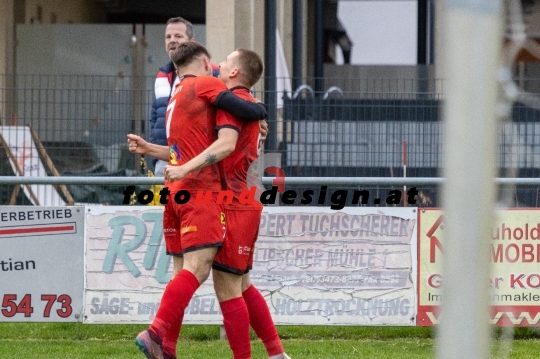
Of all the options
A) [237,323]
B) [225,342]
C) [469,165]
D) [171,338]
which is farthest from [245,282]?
[469,165]

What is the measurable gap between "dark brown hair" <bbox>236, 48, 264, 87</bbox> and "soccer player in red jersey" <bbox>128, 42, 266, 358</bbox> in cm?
21

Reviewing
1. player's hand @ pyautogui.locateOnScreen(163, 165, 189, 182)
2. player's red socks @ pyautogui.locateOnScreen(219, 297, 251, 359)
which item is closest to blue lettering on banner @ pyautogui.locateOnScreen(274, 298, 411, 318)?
player's red socks @ pyautogui.locateOnScreen(219, 297, 251, 359)

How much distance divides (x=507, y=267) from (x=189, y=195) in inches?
122

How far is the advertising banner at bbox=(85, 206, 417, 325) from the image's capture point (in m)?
7.56

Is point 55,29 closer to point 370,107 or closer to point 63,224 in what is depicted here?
point 370,107

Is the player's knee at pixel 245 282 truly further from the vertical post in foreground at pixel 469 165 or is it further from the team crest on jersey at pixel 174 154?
the vertical post in foreground at pixel 469 165

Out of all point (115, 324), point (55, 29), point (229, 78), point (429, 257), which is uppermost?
point (55, 29)

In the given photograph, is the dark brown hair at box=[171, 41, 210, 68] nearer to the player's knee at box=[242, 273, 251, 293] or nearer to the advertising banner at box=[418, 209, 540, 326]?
the player's knee at box=[242, 273, 251, 293]

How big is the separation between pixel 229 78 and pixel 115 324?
2.80 m

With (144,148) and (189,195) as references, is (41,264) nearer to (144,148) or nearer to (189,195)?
(144,148)

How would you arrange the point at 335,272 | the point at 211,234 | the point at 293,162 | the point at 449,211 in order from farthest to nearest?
1. the point at 293,162
2. the point at 335,272
3. the point at 211,234
4. the point at 449,211

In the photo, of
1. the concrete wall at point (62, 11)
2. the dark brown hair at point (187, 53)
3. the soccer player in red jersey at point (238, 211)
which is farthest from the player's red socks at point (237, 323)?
the concrete wall at point (62, 11)

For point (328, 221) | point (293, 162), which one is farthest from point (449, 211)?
point (293, 162)

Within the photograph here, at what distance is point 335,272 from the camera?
7578mm
